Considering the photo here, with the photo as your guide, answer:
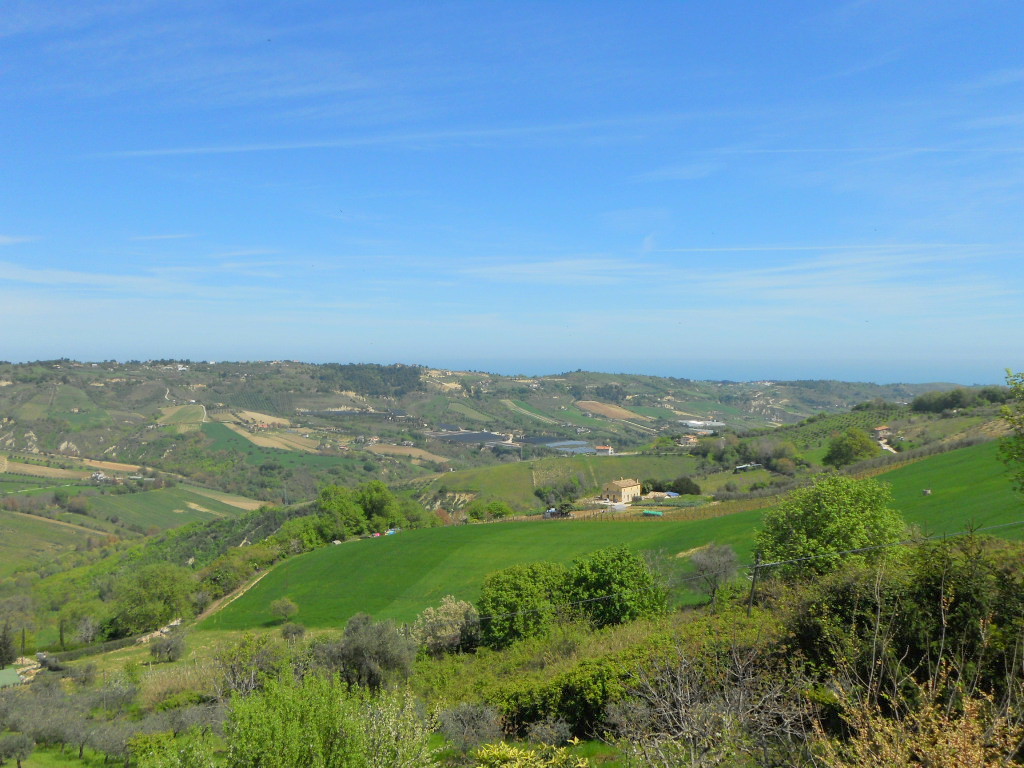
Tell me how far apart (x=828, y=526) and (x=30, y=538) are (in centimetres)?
9297

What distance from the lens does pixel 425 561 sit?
4544 centimetres

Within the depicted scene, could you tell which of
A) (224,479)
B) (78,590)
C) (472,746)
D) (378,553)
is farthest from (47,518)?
(472,746)

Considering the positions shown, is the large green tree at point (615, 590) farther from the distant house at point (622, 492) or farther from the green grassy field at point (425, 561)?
the distant house at point (622, 492)

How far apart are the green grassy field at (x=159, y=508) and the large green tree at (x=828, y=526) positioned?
9399 centimetres

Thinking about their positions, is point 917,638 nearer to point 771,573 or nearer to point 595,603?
point 771,573

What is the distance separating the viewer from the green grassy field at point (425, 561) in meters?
38.5

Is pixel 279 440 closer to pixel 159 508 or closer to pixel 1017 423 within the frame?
pixel 159 508

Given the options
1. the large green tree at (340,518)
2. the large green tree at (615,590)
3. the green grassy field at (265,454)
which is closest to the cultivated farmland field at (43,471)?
the green grassy field at (265,454)

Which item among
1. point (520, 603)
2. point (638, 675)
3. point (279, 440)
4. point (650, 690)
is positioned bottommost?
point (279, 440)

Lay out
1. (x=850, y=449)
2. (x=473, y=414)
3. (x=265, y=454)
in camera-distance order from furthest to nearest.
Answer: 1. (x=473, y=414)
2. (x=265, y=454)
3. (x=850, y=449)

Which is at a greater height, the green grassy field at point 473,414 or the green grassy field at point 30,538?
the green grassy field at point 473,414

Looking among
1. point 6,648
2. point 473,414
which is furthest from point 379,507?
point 473,414

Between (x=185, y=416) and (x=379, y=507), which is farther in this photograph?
(x=185, y=416)

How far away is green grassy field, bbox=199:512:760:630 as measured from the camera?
38469 mm
